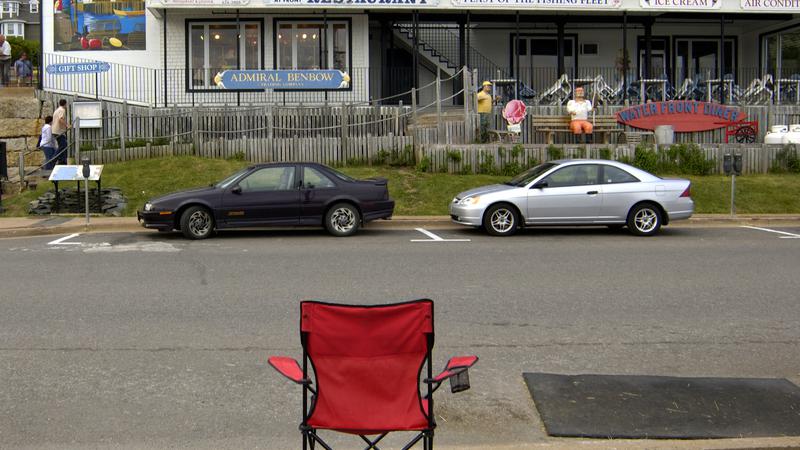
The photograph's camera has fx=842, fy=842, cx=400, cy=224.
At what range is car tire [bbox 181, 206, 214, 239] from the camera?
14.8 metres

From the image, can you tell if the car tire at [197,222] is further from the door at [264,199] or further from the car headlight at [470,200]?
the car headlight at [470,200]

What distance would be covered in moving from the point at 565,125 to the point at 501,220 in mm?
7937

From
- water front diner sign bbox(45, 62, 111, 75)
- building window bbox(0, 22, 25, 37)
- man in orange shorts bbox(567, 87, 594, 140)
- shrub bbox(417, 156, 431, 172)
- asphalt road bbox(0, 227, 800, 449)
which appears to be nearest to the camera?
asphalt road bbox(0, 227, 800, 449)

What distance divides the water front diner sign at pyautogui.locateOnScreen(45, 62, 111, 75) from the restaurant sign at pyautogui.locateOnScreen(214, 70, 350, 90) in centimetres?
322

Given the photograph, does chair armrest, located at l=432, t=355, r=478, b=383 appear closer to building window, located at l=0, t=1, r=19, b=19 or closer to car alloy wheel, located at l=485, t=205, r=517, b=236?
car alloy wheel, located at l=485, t=205, r=517, b=236

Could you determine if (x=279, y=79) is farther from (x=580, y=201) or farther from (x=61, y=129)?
(x=580, y=201)

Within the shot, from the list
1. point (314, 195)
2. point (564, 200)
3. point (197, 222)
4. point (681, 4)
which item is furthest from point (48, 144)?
point (681, 4)

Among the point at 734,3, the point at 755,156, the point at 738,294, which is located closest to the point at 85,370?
the point at 738,294

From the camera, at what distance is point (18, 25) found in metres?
87.0

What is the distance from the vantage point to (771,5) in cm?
2595

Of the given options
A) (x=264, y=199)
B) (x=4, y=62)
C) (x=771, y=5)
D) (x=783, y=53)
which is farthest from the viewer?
(x=783, y=53)

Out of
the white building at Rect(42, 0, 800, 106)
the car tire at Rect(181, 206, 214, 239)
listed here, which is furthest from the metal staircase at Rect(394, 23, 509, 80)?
the car tire at Rect(181, 206, 214, 239)

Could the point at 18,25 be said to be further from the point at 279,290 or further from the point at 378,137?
the point at 279,290

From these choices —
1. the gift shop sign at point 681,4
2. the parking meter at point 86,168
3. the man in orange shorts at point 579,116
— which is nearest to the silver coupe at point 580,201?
the man in orange shorts at point 579,116
